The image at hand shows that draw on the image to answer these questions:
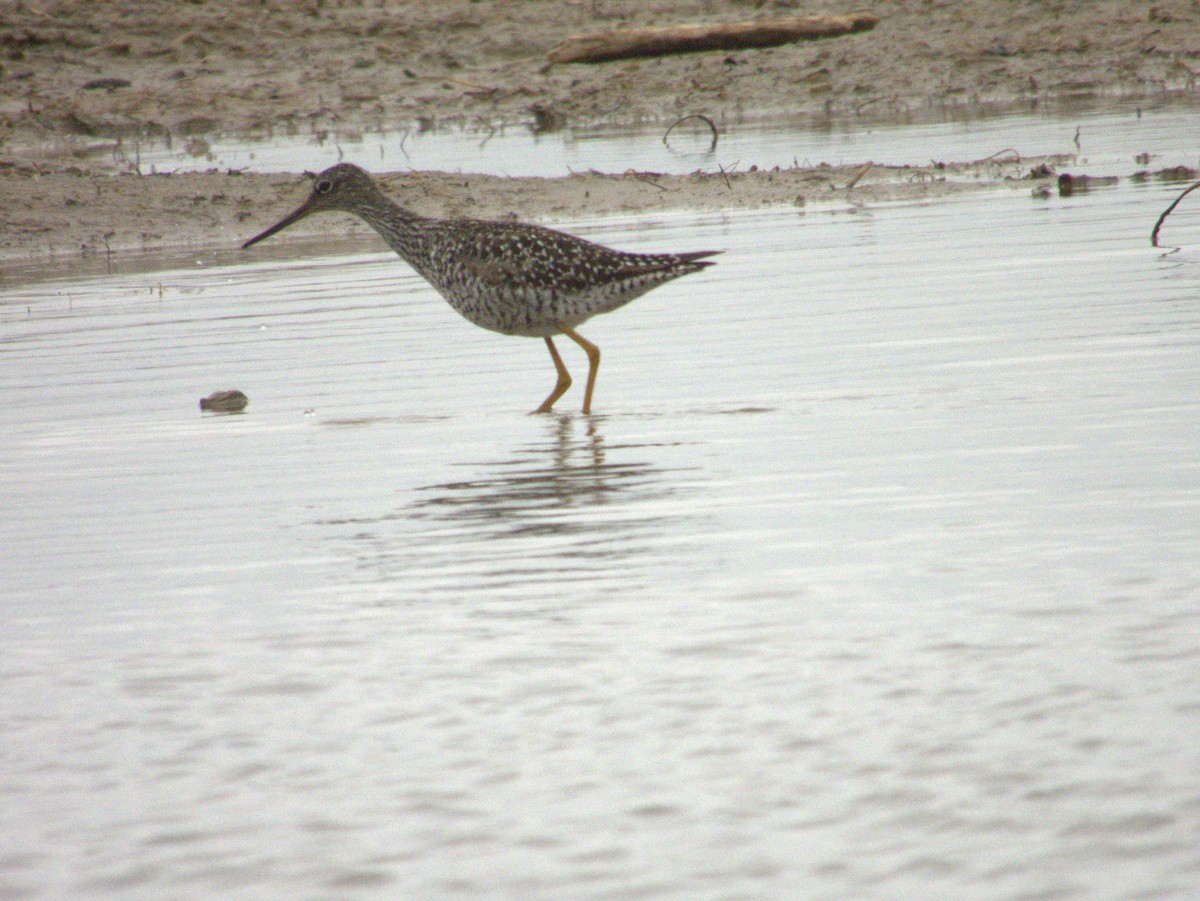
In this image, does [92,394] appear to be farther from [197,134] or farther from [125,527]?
[197,134]

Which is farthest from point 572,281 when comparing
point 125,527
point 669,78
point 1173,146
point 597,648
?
point 669,78

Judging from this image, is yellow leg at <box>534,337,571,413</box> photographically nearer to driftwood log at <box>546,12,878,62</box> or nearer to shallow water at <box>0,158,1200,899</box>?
shallow water at <box>0,158,1200,899</box>

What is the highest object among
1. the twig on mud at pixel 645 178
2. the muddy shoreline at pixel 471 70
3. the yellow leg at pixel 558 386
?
the muddy shoreline at pixel 471 70

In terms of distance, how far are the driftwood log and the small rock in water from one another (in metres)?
19.6

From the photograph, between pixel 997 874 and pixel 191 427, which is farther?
pixel 191 427

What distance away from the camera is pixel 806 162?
18688mm

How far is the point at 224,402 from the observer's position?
901 cm

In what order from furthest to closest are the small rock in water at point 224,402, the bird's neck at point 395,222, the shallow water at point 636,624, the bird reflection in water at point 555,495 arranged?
the bird's neck at point 395,222 → the small rock in water at point 224,402 → the bird reflection in water at point 555,495 → the shallow water at point 636,624

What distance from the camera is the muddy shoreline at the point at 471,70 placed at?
25547 mm

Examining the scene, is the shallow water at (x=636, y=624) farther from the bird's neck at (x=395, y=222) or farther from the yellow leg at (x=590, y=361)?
the bird's neck at (x=395, y=222)

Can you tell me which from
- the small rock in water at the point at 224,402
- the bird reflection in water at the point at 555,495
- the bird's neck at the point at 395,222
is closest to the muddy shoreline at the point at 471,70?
the bird's neck at the point at 395,222

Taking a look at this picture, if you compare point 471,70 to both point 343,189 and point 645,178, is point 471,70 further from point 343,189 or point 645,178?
point 343,189

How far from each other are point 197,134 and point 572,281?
1947 cm

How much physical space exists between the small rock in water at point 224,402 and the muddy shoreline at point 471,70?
10502mm
